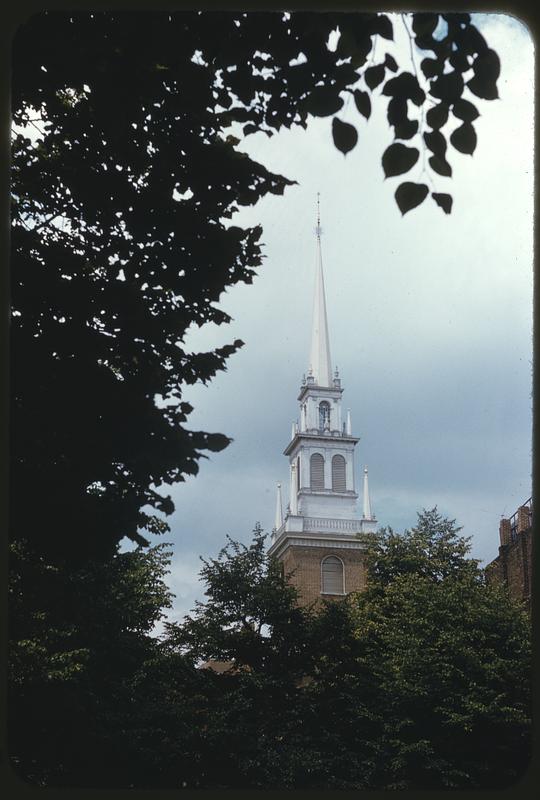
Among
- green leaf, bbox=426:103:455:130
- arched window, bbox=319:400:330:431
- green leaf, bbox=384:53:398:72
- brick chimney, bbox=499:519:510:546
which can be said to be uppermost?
arched window, bbox=319:400:330:431

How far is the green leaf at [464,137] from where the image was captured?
14.9 feet

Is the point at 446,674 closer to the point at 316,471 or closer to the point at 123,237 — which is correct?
the point at 123,237

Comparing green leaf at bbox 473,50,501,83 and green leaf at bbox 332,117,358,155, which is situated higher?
green leaf at bbox 473,50,501,83

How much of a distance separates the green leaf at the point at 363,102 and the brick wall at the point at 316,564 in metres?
27.7

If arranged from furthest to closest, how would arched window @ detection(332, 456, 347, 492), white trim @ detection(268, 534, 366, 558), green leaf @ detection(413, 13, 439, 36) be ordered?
Result: arched window @ detection(332, 456, 347, 492) < white trim @ detection(268, 534, 366, 558) < green leaf @ detection(413, 13, 439, 36)

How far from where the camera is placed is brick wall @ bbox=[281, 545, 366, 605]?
32219 mm

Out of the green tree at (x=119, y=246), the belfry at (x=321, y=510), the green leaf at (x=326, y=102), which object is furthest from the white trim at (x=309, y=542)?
the green leaf at (x=326, y=102)

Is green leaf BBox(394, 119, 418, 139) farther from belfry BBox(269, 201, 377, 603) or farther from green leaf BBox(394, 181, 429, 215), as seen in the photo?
belfry BBox(269, 201, 377, 603)

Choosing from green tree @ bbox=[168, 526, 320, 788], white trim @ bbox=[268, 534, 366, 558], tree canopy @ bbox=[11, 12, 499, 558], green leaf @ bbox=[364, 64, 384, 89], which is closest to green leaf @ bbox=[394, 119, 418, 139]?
green leaf @ bbox=[364, 64, 384, 89]

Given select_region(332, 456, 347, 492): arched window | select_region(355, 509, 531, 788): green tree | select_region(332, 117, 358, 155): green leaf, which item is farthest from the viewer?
select_region(332, 456, 347, 492): arched window

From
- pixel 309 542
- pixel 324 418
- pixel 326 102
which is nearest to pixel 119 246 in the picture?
pixel 326 102

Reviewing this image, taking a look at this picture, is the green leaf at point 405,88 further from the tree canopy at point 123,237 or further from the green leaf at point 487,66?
the tree canopy at point 123,237

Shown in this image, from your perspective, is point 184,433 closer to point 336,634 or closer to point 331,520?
point 336,634

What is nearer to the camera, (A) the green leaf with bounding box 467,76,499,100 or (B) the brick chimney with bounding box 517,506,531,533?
(A) the green leaf with bounding box 467,76,499,100
